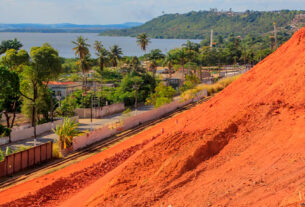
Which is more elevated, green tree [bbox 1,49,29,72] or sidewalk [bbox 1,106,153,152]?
green tree [bbox 1,49,29,72]

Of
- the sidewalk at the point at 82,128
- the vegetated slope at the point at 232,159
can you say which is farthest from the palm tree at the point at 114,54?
the vegetated slope at the point at 232,159

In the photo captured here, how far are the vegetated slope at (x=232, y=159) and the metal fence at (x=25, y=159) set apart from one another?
10.5 meters

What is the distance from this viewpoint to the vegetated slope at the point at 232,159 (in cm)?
1480

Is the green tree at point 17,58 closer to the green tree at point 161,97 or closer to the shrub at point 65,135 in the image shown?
the shrub at point 65,135

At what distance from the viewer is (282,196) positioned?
13641mm

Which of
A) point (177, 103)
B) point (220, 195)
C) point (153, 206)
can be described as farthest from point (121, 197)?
point (177, 103)

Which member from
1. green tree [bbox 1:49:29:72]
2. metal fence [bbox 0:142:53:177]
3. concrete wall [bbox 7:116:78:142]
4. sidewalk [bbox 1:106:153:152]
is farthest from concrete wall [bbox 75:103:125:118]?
metal fence [bbox 0:142:53:177]

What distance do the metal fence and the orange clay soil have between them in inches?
136

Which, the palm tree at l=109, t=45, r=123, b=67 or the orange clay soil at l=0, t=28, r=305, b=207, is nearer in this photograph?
the orange clay soil at l=0, t=28, r=305, b=207

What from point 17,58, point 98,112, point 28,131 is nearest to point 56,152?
point 28,131

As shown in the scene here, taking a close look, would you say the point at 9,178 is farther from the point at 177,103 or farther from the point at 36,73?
the point at 177,103

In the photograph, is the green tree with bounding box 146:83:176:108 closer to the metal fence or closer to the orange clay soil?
the metal fence

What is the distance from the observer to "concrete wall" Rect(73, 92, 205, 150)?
32.8 m

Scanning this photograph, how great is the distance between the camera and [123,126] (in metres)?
39.2
